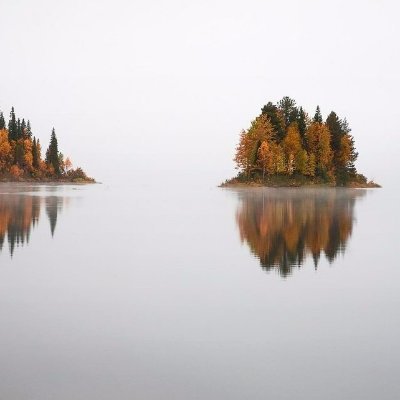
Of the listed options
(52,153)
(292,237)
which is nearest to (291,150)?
(292,237)

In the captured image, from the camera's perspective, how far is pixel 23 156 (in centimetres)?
18188

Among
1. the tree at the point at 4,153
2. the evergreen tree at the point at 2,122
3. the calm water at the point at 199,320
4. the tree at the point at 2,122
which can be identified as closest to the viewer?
the calm water at the point at 199,320

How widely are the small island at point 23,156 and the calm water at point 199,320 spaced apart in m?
167

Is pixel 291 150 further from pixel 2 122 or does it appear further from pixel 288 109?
pixel 2 122

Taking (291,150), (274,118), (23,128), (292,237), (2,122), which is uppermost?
(2,122)

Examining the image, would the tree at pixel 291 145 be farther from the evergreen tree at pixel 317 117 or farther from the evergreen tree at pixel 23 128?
the evergreen tree at pixel 23 128

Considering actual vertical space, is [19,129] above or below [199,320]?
above

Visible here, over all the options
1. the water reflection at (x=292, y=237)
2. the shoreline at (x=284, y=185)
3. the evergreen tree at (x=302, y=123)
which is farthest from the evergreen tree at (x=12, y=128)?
the water reflection at (x=292, y=237)

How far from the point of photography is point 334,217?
37656mm

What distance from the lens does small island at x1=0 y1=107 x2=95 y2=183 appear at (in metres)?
180

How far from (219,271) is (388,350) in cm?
833

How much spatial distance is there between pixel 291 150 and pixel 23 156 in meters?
106

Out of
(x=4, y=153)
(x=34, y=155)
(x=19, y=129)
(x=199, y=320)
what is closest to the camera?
(x=199, y=320)

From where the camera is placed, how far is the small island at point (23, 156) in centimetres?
17950
